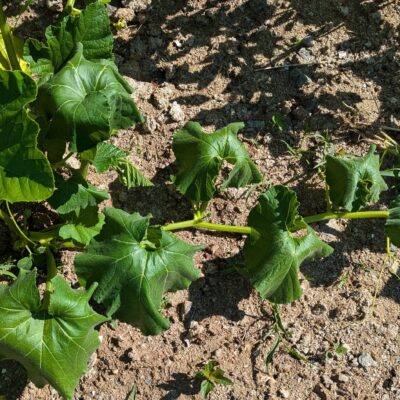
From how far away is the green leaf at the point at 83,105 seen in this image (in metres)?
3.01

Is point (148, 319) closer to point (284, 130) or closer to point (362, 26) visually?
point (284, 130)

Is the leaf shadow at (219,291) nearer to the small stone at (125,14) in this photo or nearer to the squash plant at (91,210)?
the squash plant at (91,210)

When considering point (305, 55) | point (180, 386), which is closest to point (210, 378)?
point (180, 386)

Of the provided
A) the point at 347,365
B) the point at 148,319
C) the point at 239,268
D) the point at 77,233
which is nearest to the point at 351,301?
the point at 347,365

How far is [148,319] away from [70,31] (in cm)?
139

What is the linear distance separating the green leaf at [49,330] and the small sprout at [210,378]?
3.06 ft

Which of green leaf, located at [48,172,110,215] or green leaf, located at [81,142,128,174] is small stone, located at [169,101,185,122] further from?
green leaf, located at [48,172,110,215]

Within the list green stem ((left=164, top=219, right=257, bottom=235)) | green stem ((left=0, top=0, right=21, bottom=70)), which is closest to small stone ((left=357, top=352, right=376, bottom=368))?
green stem ((left=164, top=219, right=257, bottom=235))

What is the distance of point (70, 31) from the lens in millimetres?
3357

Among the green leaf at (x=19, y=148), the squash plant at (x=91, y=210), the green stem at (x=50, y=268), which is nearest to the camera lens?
the green leaf at (x=19, y=148)

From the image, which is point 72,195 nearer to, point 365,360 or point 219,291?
point 219,291

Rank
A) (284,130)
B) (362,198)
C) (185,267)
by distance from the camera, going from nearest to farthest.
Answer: (185,267), (362,198), (284,130)

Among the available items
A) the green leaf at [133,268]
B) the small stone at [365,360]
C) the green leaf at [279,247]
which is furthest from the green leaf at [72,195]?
the small stone at [365,360]

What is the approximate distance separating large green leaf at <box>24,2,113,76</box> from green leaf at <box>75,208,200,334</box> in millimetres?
744
